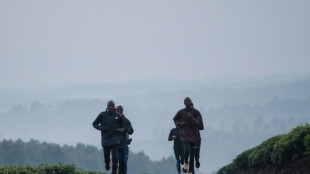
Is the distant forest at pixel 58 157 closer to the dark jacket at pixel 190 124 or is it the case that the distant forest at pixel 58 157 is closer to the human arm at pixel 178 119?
the human arm at pixel 178 119

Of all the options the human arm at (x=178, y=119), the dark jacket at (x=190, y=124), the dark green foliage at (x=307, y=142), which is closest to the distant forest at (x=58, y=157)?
the human arm at (x=178, y=119)

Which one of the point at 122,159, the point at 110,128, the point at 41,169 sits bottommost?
the point at 41,169

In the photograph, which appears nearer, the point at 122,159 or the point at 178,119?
the point at 122,159

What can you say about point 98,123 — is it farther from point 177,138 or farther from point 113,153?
point 177,138

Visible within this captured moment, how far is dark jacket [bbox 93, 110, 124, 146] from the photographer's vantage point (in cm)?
1658

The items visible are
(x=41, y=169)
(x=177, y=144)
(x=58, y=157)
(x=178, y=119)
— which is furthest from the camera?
(x=58, y=157)

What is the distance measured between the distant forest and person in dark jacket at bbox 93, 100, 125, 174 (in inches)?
5469

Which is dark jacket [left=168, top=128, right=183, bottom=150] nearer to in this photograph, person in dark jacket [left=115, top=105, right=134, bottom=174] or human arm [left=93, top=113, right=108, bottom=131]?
person in dark jacket [left=115, top=105, right=134, bottom=174]

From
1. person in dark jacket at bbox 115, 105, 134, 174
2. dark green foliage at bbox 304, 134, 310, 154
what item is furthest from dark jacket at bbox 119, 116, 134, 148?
dark green foliage at bbox 304, 134, 310, 154

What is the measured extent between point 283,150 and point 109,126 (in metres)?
4.98

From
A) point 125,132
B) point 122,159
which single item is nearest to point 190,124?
point 125,132

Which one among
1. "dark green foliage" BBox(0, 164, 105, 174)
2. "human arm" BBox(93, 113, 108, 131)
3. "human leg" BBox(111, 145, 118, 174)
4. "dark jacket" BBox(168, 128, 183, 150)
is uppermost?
"human arm" BBox(93, 113, 108, 131)

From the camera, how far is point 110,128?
1664 cm

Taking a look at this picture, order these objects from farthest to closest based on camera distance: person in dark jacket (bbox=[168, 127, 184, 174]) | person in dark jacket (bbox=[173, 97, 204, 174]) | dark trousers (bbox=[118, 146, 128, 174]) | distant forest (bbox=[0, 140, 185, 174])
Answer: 1. distant forest (bbox=[0, 140, 185, 174])
2. person in dark jacket (bbox=[168, 127, 184, 174])
3. person in dark jacket (bbox=[173, 97, 204, 174])
4. dark trousers (bbox=[118, 146, 128, 174])
